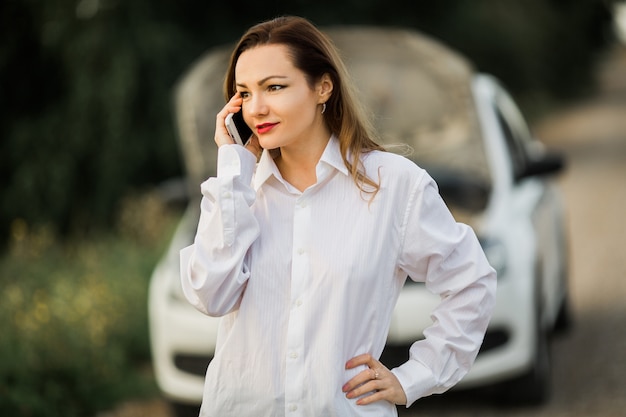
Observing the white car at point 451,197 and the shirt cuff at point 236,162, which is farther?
the white car at point 451,197

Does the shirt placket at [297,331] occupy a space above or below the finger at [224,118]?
below

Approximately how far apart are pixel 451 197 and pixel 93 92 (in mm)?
5968

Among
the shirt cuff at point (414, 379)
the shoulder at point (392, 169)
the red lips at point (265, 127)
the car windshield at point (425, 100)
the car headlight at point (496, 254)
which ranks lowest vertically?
the car headlight at point (496, 254)

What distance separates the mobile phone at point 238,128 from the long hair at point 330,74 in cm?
9

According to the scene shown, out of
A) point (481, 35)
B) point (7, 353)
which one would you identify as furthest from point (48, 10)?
point (481, 35)

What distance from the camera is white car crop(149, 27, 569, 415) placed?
572cm

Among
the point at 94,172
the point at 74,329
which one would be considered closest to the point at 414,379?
the point at 74,329

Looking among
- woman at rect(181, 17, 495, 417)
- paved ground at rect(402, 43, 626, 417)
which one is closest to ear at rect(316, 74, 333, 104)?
woman at rect(181, 17, 495, 417)

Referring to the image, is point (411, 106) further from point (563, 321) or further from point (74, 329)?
point (74, 329)

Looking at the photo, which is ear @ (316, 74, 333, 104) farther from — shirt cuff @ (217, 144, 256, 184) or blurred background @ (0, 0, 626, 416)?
blurred background @ (0, 0, 626, 416)

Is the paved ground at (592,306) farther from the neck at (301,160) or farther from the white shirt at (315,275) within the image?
the neck at (301,160)

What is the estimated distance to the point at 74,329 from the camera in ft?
22.8

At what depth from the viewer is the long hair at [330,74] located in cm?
266

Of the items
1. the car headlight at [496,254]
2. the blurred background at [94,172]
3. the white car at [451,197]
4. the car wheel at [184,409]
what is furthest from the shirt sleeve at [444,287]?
the blurred background at [94,172]
